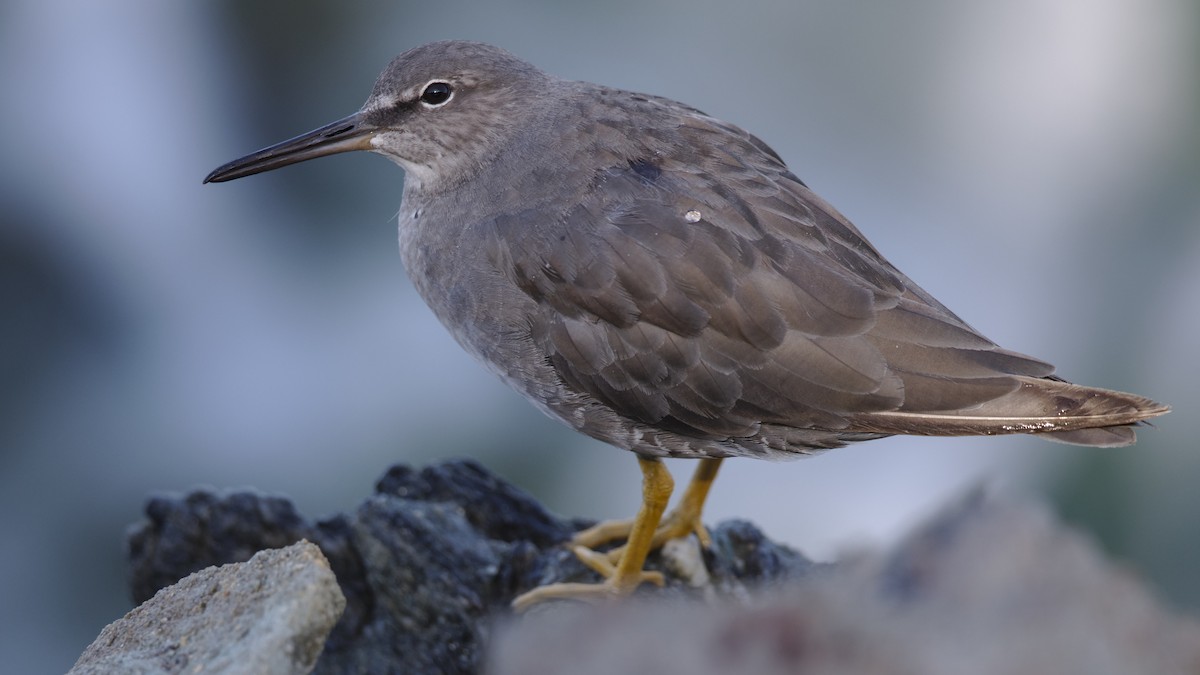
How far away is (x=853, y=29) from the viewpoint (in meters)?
8.54

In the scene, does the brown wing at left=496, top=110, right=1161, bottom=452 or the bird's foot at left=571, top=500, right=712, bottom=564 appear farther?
the bird's foot at left=571, top=500, right=712, bottom=564

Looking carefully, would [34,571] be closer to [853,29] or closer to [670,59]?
[670,59]

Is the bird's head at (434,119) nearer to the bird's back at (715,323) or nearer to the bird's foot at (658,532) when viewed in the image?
the bird's back at (715,323)

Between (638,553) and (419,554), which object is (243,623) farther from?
(638,553)

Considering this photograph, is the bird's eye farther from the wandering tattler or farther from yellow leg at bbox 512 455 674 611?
yellow leg at bbox 512 455 674 611

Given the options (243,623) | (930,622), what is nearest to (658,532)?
(243,623)

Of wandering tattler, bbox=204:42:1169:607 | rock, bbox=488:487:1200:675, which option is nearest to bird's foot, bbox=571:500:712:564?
wandering tattler, bbox=204:42:1169:607

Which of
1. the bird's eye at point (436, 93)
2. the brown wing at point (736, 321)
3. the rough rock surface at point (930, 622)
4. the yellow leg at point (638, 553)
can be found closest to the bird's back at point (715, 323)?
the brown wing at point (736, 321)

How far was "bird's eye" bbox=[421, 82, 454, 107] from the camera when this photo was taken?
4438 mm

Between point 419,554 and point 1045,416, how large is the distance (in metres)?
2.28

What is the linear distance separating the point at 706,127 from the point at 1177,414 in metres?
5.70

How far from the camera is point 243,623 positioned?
9.07 feet

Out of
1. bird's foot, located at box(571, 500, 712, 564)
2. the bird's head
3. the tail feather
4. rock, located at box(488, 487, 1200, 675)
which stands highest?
the bird's head

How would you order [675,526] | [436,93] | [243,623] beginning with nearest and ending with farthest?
[243,623], [436,93], [675,526]
